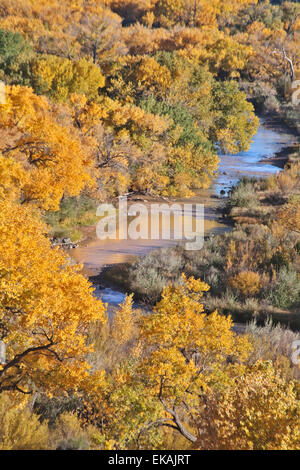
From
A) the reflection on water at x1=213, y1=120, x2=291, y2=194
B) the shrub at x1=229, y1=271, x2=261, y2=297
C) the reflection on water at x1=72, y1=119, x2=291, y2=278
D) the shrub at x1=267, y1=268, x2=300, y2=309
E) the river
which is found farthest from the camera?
the reflection on water at x1=213, y1=120, x2=291, y2=194

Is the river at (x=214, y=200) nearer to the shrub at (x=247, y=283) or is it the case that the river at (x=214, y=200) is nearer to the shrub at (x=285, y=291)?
the shrub at (x=247, y=283)

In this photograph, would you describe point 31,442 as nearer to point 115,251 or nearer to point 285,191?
point 115,251

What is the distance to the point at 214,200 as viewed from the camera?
34.8 m

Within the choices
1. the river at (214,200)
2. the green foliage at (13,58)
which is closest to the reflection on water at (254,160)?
the river at (214,200)

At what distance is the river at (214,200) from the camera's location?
81.7 ft

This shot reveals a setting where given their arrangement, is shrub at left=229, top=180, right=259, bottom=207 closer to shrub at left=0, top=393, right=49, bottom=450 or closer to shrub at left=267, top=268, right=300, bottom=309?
shrub at left=267, top=268, right=300, bottom=309

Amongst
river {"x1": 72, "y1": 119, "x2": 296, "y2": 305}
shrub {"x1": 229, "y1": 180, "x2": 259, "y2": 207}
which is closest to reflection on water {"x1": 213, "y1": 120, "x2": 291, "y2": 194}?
river {"x1": 72, "y1": 119, "x2": 296, "y2": 305}

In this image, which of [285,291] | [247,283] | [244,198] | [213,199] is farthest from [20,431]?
[213,199]

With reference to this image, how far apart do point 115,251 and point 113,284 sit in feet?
13.8

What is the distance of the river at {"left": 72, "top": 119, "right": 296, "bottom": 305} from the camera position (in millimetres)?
24891

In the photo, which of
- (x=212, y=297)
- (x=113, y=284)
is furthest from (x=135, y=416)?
(x=113, y=284)

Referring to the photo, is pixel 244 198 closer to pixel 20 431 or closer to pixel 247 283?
pixel 247 283

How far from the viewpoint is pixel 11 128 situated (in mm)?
26281
